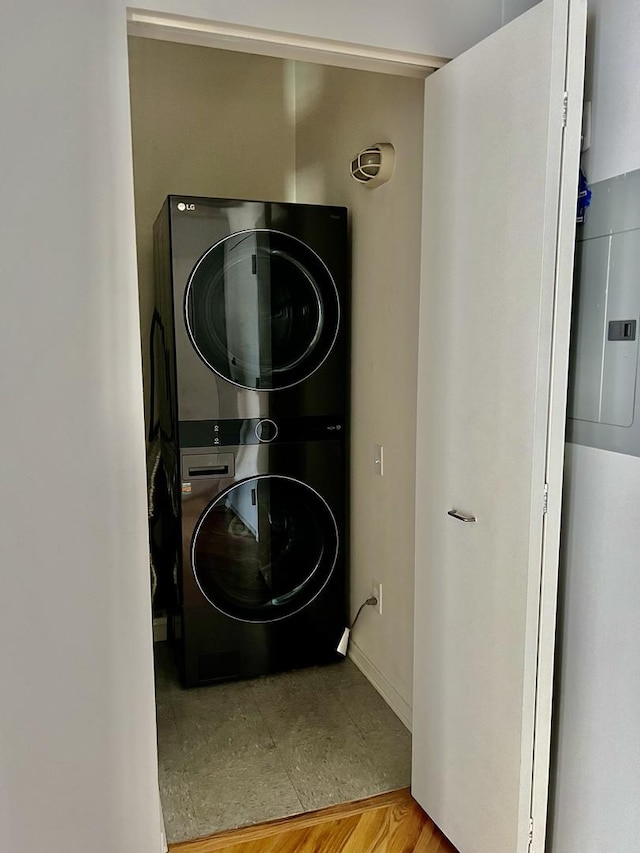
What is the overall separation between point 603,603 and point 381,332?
4.15ft

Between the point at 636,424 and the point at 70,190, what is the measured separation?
113 centimetres

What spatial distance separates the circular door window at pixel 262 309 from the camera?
92.4 inches

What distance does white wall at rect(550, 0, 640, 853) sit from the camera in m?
1.29

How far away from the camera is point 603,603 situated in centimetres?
138

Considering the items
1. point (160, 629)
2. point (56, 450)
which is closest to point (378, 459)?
point (160, 629)

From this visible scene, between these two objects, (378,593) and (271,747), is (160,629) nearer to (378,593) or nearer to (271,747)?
(271,747)

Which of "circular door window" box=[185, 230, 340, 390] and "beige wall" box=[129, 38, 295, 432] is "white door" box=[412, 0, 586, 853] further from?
"beige wall" box=[129, 38, 295, 432]

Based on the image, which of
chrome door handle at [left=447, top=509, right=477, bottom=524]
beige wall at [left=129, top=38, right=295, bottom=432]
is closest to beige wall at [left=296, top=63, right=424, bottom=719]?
beige wall at [left=129, top=38, right=295, bottom=432]

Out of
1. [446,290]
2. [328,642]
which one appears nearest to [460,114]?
[446,290]

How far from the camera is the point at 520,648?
1426 mm

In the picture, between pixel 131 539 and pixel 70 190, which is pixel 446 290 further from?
pixel 70 190

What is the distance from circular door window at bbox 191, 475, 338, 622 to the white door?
34.4 inches

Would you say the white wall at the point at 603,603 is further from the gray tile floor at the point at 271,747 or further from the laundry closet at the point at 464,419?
the gray tile floor at the point at 271,747

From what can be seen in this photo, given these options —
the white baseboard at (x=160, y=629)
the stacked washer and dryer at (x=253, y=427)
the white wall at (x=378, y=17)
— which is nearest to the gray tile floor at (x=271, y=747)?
the stacked washer and dryer at (x=253, y=427)
